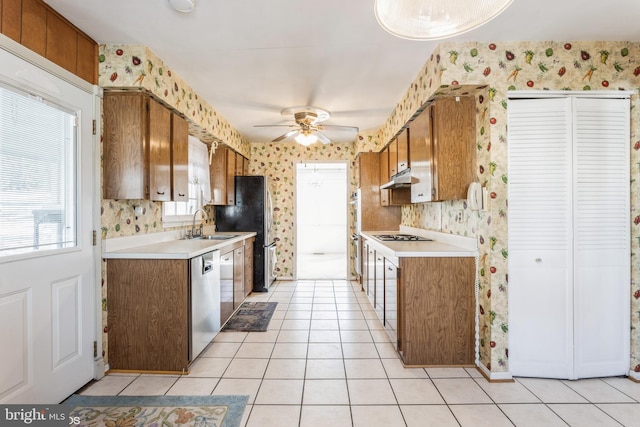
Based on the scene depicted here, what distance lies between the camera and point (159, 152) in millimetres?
2617

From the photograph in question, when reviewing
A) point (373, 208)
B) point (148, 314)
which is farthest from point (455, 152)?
point (148, 314)

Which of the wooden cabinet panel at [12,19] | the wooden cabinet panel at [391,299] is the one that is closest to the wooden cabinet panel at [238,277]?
the wooden cabinet panel at [391,299]

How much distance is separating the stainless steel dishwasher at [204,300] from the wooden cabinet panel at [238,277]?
2.09 feet

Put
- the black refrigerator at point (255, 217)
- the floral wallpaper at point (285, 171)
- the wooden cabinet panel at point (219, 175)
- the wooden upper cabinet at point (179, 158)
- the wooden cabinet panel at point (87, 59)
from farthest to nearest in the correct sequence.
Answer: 1. the floral wallpaper at point (285, 171)
2. the black refrigerator at point (255, 217)
3. the wooden cabinet panel at point (219, 175)
4. the wooden upper cabinet at point (179, 158)
5. the wooden cabinet panel at point (87, 59)

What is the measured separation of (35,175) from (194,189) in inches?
80.8

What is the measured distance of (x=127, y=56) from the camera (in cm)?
236

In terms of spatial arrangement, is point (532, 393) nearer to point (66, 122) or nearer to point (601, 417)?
point (601, 417)

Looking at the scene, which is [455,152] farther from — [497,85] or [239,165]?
[239,165]

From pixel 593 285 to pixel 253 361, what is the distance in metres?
2.61

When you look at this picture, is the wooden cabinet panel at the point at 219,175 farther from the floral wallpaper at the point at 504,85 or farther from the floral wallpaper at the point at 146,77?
the floral wallpaper at the point at 504,85

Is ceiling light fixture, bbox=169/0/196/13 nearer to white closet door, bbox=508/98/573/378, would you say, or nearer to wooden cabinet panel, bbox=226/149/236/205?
white closet door, bbox=508/98/573/378

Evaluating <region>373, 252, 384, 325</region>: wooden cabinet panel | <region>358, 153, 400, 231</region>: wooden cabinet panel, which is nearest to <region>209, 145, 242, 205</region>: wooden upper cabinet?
<region>358, 153, 400, 231</region>: wooden cabinet panel

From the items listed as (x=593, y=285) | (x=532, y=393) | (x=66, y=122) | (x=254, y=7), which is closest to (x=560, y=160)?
(x=593, y=285)

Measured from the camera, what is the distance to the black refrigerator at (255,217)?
4.77 m
